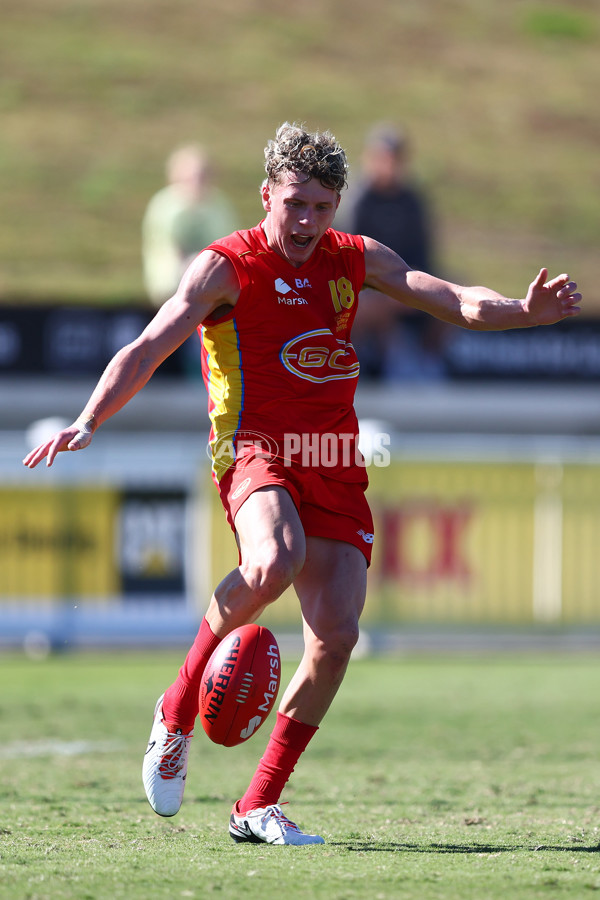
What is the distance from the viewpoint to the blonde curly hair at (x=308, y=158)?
480cm

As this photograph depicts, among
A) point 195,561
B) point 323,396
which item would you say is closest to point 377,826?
point 323,396

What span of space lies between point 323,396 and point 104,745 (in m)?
3.49

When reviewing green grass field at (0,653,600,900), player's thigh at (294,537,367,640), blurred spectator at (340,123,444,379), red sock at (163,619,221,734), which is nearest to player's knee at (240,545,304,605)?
player's thigh at (294,537,367,640)

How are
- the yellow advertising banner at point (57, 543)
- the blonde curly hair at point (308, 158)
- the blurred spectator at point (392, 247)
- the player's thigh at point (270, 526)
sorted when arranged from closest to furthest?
the player's thigh at point (270, 526) < the blonde curly hair at point (308, 158) < the yellow advertising banner at point (57, 543) < the blurred spectator at point (392, 247)

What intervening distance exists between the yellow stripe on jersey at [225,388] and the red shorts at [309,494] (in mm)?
73

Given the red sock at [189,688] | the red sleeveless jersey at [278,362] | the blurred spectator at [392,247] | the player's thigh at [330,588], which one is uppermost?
the blurred spectator at [392,247]

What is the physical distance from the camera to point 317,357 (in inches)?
193

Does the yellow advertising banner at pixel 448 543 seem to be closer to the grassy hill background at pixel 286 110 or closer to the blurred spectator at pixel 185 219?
the blurred spectator at pixel 185 219

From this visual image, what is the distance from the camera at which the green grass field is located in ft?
12.9

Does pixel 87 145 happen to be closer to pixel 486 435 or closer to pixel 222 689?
pixel 486 435

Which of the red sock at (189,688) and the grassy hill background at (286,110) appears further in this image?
the grassy hill background at (286,110)

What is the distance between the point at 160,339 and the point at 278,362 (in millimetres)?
433

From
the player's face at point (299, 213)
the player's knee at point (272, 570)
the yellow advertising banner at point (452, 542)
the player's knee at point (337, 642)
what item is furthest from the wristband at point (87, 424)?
the yellow advertising banner at point (452, 542)

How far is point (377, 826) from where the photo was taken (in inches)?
200
